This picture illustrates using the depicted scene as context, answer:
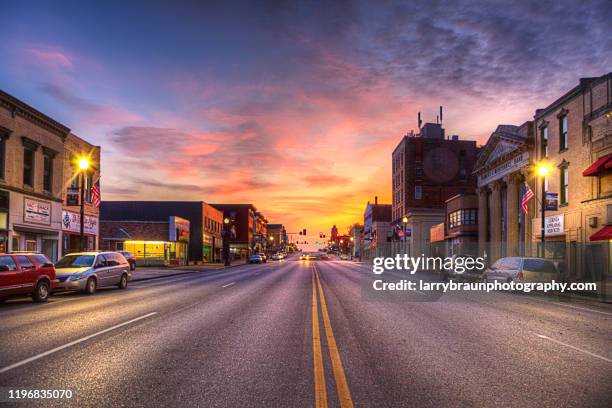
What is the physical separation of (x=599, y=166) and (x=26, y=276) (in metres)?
27.1

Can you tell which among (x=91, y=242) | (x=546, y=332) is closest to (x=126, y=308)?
(x=546, y=332)

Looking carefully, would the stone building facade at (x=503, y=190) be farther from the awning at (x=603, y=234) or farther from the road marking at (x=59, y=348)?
the road marking at (x=59, y=348)

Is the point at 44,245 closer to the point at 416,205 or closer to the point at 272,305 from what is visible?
the point at 272,305

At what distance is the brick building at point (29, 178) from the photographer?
27.5 meters

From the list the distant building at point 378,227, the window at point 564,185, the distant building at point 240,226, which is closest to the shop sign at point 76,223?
the window at point 564,185

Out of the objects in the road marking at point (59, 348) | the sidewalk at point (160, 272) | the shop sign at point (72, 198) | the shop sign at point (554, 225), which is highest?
the shop sign at point (72, 198)

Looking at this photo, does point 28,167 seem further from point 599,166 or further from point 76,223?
point 599,166

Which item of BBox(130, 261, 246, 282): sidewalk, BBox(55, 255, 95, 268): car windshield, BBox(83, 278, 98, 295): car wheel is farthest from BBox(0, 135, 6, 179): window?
BBox(83, 278, 98, 295): car wheel

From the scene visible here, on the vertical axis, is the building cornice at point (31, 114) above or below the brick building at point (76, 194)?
above

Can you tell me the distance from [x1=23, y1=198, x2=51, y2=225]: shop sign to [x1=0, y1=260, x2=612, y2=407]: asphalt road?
16.2 meters

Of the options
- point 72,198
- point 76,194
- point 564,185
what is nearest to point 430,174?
point 564,185

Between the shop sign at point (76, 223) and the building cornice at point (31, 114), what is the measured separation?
5.19 m

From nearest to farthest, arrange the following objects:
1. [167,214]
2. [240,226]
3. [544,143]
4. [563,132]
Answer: [563,132] < [544,143] < [167,214] < [240,226]

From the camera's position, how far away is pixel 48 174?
107ft
